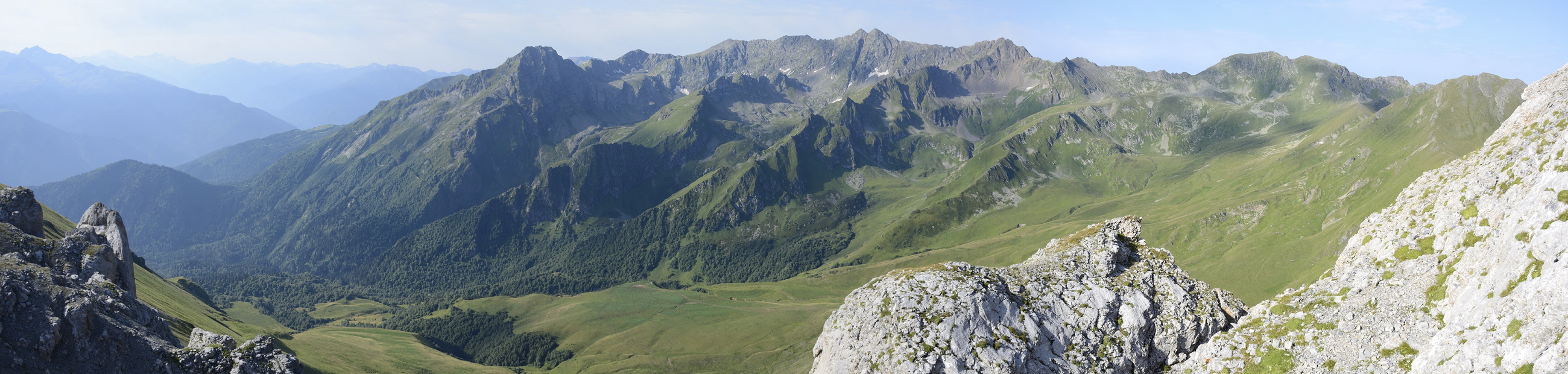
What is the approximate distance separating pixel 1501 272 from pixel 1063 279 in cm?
1612

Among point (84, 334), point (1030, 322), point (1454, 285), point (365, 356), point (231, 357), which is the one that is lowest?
point (365, 356)

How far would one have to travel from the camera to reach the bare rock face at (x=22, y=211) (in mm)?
55344

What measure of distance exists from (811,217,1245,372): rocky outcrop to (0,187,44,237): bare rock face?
3082 inches

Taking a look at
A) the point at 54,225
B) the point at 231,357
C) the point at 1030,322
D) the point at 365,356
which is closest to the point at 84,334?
the point at 231,357

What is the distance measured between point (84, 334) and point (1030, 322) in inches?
2108

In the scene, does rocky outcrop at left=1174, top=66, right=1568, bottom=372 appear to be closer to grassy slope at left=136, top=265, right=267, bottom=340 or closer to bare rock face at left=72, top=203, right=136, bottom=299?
bare rock face at left=72, top=203, right=136, bottom=299

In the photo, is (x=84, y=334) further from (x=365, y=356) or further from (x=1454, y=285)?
(x=365, y=356)

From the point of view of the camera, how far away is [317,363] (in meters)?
129


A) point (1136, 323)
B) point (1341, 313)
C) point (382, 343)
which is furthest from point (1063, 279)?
point (382, 343)

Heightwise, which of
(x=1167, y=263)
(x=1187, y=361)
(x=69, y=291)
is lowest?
(x=1187, y=361)

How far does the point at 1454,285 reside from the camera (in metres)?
24.2

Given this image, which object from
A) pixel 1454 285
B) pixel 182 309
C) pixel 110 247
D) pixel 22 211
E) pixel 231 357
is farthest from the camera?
pixel 182 309

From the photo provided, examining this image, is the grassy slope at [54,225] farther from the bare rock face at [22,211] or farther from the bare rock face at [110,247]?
the bare rock face at [22,211]

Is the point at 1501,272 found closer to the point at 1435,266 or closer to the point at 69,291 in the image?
the point at 1435,266
